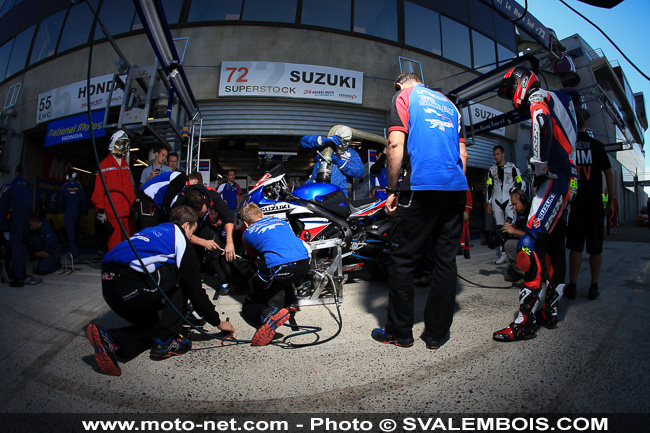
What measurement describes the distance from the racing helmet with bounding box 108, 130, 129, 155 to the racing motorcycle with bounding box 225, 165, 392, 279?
189 cm

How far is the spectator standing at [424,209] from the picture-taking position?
1783 mm

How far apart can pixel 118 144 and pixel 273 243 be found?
2737 mm

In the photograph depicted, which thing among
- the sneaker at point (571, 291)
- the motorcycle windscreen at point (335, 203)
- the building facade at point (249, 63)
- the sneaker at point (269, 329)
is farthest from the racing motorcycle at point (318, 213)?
the building facade at point (249, 63)

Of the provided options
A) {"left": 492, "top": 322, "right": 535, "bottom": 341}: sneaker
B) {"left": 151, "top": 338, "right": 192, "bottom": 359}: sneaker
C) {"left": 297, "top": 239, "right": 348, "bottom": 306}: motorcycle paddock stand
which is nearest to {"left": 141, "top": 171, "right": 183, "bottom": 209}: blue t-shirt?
{"left": 297, "top": 239, "right": 348, "bottom": 306}: motorcycle paddock stand

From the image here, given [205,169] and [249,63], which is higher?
[249,63]

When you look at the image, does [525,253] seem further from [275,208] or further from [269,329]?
[275,208]

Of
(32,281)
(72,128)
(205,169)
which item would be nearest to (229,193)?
(205,169)

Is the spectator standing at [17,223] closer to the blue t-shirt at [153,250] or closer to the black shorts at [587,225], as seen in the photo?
the blue t-shirt at [153,250]

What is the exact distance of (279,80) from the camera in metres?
7.57

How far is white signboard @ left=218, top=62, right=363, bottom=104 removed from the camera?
7504 millimetres

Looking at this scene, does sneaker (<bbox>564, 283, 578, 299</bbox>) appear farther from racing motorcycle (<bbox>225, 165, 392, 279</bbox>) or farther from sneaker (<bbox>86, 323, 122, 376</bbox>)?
sneaker (<bbox>86, 323, 122, 376</bbox>)

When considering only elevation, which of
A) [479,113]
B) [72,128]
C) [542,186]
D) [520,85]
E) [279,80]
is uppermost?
[479,113]

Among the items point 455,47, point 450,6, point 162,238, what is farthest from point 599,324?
point 450,6

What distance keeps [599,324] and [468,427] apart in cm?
173
